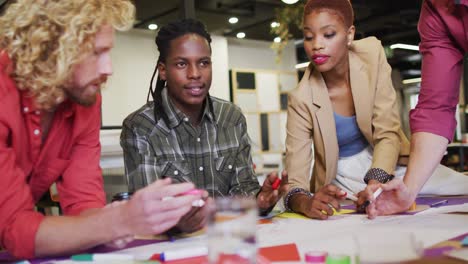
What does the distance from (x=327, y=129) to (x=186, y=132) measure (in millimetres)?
602

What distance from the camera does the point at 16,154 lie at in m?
1.28

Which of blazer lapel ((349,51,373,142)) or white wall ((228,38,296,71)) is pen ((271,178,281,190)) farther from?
white wall ((228,38,296,71))

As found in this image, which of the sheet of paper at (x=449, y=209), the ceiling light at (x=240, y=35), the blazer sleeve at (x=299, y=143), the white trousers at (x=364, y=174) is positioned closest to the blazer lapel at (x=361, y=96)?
the white trousers at (x=364, y=174)

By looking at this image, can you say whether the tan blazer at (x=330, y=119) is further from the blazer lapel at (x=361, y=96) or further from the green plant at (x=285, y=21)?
the green plant at (x=285, y=21)

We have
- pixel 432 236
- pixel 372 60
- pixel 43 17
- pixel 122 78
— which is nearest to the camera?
pixel 432 236

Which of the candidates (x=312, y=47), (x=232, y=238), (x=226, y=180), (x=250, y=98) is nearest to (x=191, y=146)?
(x=226, y=180)

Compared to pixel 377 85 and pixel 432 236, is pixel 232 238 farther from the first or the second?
pixel 377 85

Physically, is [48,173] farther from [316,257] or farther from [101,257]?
[316,257]

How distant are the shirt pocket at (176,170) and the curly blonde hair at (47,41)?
2.45ft

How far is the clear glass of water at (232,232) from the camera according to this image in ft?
2.27

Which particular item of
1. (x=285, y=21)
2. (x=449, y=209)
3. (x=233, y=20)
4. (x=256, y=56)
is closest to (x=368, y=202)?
(x=449, y=209)

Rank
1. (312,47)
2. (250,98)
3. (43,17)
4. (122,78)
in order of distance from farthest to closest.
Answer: (250,98) < (122,78) < (312,47) < (43,17)

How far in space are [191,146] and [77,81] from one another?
86 cm

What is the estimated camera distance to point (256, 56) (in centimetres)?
968
